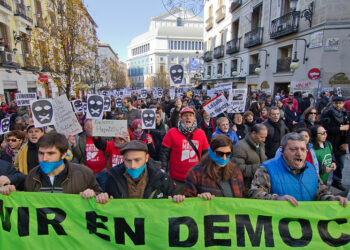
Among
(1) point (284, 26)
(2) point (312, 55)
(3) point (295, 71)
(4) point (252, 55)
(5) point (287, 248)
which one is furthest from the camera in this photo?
(4) point (252, 55)

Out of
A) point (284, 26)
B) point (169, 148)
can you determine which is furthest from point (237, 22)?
point (169, 148)

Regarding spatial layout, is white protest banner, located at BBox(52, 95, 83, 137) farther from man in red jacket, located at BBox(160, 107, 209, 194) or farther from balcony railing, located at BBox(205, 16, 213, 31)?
balcony railing, located at BBox(205, 16, 213, 31)

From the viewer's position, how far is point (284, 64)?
1414cm

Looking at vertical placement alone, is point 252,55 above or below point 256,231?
above

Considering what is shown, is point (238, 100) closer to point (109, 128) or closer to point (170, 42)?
point (109, 128)

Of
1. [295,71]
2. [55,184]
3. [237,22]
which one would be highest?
[237,22]

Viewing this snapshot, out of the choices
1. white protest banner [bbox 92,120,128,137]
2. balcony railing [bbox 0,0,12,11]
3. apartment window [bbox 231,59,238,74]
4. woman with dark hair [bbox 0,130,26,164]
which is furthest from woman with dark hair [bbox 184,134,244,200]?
apartment window [bbox 231,59,238,74]

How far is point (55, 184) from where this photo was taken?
2123 mm

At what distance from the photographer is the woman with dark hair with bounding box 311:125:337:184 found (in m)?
3.19

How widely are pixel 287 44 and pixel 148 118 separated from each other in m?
12.7

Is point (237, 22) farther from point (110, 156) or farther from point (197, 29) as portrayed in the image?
point (197, 29)

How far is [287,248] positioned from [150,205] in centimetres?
132

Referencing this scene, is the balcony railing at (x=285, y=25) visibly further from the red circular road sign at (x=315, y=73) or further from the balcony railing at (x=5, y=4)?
the balcony railing at (x=5, y=4)

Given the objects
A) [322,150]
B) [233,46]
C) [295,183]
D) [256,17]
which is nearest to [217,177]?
[295,183]
